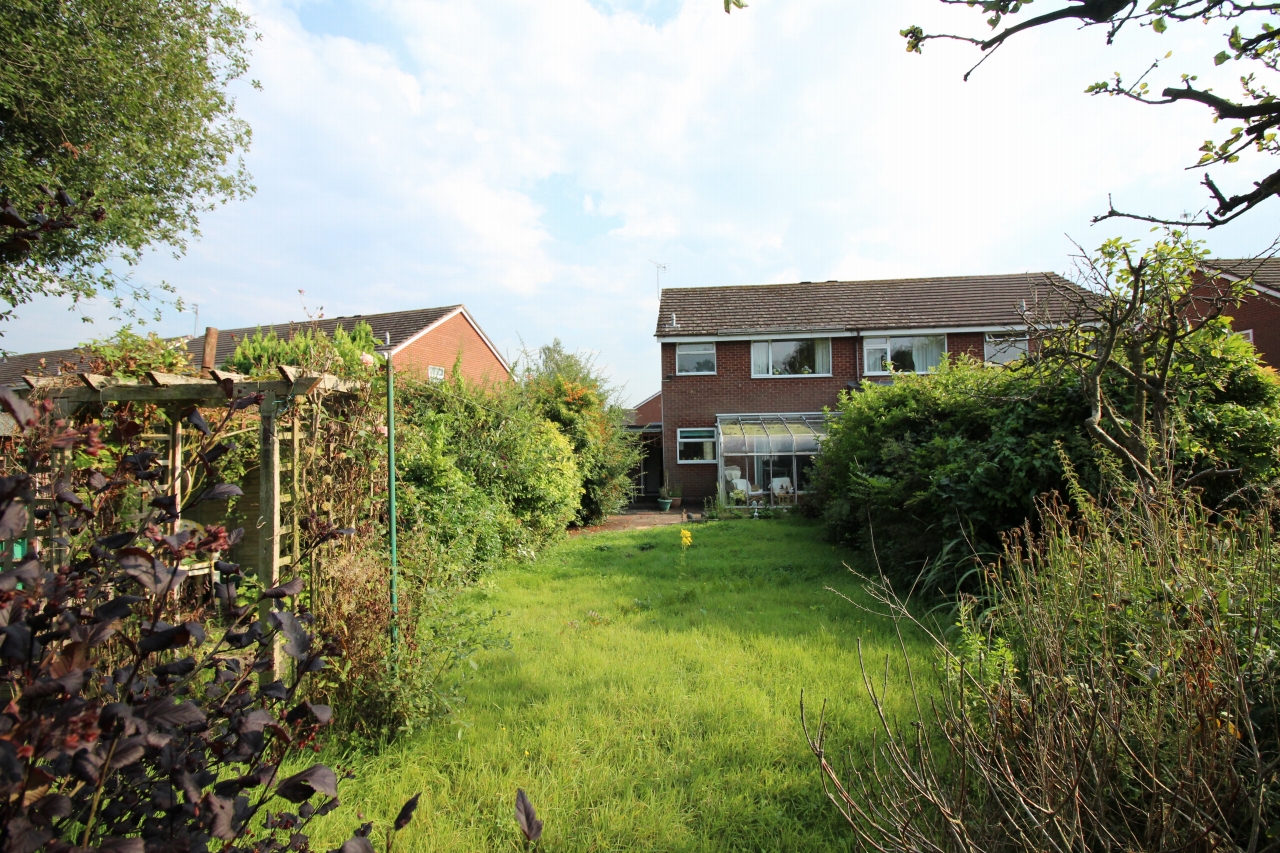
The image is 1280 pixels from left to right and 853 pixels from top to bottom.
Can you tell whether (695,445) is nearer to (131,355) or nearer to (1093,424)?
(1093,424)

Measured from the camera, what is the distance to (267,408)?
4051mm

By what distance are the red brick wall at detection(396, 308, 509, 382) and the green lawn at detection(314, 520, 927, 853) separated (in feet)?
57.7

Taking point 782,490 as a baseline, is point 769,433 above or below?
above

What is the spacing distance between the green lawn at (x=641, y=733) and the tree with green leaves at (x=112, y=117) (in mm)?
9231

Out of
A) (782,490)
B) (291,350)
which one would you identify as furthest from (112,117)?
(782,490)

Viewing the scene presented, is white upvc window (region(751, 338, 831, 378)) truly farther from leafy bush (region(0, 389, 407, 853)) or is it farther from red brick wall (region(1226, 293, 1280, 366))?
leafy bush (region(0, 389, 407, 853))

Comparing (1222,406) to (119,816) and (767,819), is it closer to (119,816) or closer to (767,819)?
(767,819)

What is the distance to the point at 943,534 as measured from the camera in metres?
7.01

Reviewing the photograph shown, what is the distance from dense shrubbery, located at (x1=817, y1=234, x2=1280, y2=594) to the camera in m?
5.09

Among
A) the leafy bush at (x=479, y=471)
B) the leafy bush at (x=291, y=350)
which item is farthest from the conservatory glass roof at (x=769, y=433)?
the leafy bush at (x=291, y=350)

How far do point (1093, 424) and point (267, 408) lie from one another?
6.05 meters

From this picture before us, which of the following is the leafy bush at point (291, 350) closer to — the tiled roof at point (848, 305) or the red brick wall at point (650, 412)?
the tiled roof at point (848, 305)

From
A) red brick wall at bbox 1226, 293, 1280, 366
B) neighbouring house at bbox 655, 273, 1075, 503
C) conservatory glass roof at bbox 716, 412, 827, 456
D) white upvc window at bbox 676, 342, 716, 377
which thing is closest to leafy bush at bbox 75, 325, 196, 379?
conservatory glass roof at bbox 716, 412, 827, 456

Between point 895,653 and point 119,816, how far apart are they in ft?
15.6
